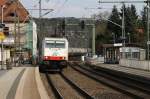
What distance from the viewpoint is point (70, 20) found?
85.4 m

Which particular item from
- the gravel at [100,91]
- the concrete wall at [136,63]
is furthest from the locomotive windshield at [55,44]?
the gravel at [100,91]

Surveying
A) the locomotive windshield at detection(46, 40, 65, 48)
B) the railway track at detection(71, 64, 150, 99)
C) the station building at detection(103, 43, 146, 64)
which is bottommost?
the railway track at detection(71, 64, 150, 99)

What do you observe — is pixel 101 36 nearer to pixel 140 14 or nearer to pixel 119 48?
pixel 140 14

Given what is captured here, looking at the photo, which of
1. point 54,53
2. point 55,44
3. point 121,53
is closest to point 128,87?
point 54,53

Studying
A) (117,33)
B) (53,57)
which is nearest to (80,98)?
(53,57)

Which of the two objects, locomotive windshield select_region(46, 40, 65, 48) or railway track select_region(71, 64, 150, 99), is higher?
locomotive windshield select_region(46, 40, 65, 48)

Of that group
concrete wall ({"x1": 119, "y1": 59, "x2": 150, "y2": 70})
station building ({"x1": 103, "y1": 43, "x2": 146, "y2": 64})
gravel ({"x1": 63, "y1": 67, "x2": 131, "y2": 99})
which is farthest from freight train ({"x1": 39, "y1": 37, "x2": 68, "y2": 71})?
station building ({"x1": 103, "y1": 43, "x2": 146, "y2": 64})

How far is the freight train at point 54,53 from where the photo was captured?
4459 cm

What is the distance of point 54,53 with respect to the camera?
4509cm

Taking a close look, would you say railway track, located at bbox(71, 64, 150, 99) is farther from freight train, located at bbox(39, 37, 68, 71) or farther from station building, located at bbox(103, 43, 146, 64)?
station building, located at bbox(103, 43, 146, 64)

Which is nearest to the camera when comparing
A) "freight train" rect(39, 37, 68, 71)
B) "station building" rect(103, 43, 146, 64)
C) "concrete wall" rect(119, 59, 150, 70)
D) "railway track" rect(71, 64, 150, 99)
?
"railway track" rect(71, 64, 150, 99)

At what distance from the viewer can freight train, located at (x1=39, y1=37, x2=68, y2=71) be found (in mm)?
44594

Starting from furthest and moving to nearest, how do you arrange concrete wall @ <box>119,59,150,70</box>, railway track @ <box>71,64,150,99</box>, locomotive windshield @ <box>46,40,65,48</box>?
concrete wall @ <box>119,59,150,70</box>
locomotive windshield @ <box>46,40,65,48</box>
railway track @ <box>71,64,150,99</box>

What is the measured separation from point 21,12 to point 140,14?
47.4 meters
